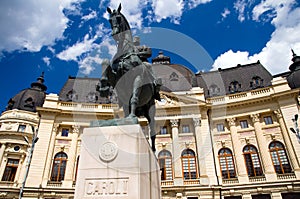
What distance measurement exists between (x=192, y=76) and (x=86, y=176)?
3227 cm

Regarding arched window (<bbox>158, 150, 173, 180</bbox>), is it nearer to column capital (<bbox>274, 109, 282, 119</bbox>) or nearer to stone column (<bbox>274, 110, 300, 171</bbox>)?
stone column (<bbox>274, 110, 300, 171</bbox>)

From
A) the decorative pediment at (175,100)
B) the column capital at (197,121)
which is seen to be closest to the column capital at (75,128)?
the decorative pediment at (175,100)

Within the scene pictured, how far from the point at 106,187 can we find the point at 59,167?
2568 centimetres

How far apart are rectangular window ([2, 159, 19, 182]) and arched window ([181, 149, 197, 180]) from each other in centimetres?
2119

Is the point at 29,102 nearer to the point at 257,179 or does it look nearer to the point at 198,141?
the point at 198,141

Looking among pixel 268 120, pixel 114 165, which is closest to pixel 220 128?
pixel 268 120

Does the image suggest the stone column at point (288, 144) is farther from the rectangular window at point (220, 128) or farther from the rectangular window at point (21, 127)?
the rectangular window at point (21, 127)

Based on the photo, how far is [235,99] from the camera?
A: 93.4 feet

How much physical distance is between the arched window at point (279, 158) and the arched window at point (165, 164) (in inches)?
465

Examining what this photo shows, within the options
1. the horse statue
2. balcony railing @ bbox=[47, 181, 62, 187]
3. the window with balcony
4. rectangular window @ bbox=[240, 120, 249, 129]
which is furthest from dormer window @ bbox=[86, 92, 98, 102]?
the horse statue

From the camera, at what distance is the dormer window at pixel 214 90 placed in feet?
103

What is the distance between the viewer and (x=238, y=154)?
1019 inches

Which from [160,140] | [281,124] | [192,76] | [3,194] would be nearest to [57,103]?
[3,194]

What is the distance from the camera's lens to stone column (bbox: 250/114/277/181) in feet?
77.0
